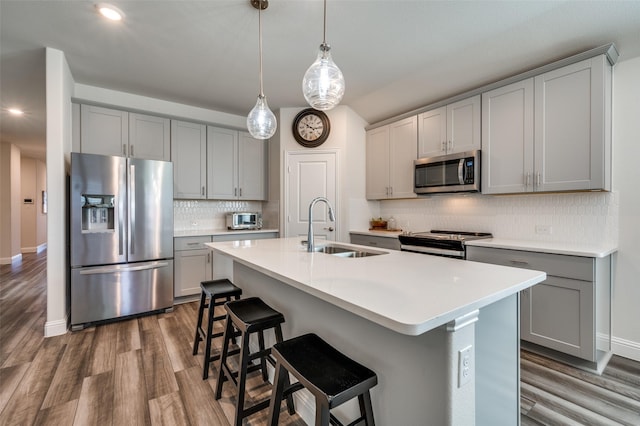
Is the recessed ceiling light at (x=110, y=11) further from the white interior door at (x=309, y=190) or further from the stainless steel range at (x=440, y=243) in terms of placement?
the stainless steel range at (x=440, y=243)

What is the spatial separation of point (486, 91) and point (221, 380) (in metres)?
3.40

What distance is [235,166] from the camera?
14.3 feet

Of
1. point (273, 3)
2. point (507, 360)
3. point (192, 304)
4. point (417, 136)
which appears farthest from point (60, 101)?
point (507, 360)

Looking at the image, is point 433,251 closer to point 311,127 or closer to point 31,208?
point 311,127

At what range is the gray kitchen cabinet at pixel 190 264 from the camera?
3625mm

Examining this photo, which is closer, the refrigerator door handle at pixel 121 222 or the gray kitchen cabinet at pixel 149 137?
the refrigerator door handle at pixel 121 222

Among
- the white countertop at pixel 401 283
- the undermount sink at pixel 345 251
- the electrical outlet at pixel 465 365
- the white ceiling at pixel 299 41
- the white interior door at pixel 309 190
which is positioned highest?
the white ceiling at pixel 299 41

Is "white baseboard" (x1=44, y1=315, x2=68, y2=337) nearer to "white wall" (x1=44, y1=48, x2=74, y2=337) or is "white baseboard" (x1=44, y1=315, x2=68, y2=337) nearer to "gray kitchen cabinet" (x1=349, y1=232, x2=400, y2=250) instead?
"white wall" (x1=44, y1=48, x2=74, y2=337)

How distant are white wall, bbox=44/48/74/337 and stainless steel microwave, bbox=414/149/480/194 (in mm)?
3680

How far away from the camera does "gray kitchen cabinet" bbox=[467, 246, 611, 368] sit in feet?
6.91

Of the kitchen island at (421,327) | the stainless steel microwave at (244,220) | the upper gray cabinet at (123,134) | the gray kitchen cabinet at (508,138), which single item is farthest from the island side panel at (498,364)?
the upper gray cabinet at (123,134)

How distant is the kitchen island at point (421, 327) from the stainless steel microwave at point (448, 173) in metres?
1.65

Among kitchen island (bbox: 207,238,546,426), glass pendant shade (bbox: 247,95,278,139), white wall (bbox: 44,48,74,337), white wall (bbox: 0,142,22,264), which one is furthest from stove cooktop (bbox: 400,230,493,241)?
white wall (bbox: 0,142,22,264)

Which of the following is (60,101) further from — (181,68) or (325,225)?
(325,225)
